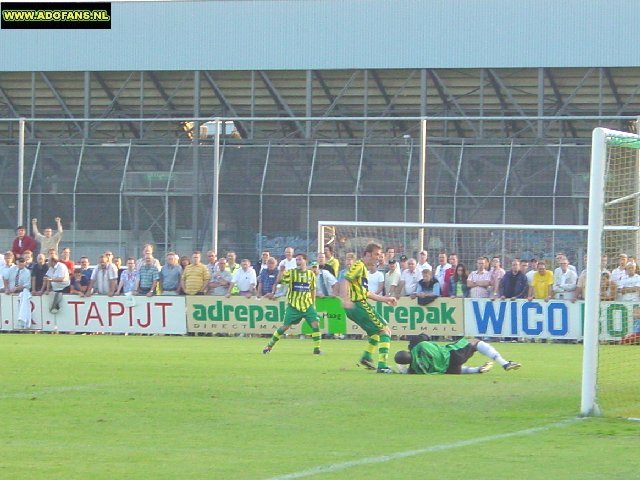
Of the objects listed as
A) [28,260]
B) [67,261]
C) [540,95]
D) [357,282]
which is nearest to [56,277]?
Result: [67,261]

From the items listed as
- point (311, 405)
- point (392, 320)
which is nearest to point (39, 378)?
point (311, 405)

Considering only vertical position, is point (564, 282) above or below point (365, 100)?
below

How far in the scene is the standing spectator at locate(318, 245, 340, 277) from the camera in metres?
25.4

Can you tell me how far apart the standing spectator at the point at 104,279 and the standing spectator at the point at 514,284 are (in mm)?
8193

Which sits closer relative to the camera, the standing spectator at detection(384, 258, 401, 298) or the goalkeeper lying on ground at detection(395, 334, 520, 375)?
the goalkeeper lying on ground at detection(395, 334, 520, 375)

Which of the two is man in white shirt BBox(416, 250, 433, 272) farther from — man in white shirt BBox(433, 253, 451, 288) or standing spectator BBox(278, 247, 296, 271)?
standing spectator BBox(278, 247, 296, 271)

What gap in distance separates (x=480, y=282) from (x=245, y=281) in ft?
15.9

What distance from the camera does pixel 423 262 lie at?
86.4ft

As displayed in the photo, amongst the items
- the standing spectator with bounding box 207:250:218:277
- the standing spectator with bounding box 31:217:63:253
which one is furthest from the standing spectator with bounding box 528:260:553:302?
the standing spectator with bounding box 31:217:63:253

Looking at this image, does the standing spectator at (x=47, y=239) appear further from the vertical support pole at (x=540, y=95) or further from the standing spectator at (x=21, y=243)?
the vertical support pole at (x=540, y=95)

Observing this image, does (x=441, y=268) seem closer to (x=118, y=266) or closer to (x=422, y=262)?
(x=422, y=262)

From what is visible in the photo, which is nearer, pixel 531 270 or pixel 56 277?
pixel 531 270

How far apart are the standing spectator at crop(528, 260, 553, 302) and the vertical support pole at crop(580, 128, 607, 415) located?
504 inches

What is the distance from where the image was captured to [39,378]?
15984 millimetres
